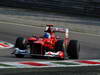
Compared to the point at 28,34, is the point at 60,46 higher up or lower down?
lower down

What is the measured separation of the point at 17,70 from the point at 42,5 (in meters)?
23.7

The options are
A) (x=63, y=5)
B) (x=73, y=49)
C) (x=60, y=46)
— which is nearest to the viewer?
(x=60, y=46)

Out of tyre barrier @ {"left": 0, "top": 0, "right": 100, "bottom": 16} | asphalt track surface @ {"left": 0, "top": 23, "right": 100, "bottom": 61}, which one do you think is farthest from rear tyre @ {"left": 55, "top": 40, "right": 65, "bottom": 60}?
tyre barrier @ {"left": 0, "top": 0, "right": 100, "bottom": 16}

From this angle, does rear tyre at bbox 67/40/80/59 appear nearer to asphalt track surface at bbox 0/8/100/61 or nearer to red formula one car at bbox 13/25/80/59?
red formula one car at bbox 13/25/80/59

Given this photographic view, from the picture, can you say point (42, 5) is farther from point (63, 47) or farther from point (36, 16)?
point (63, 47)

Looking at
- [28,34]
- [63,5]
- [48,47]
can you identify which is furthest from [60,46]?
[63,5]

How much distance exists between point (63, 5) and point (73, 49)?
17.1m

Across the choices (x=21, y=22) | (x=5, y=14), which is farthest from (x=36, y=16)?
(x=21, y=22)

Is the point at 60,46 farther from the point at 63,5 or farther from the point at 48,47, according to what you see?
the point at 63,5

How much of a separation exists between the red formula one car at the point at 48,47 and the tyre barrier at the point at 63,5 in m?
15.2

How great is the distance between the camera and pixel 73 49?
40.1ft

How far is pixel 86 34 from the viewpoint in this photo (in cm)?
1959

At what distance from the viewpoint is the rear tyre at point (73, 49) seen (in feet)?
39.9

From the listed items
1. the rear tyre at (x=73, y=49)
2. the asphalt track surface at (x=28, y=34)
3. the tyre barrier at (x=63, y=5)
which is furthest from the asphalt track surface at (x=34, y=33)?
the tyre barrier at (x=63, y=5)
